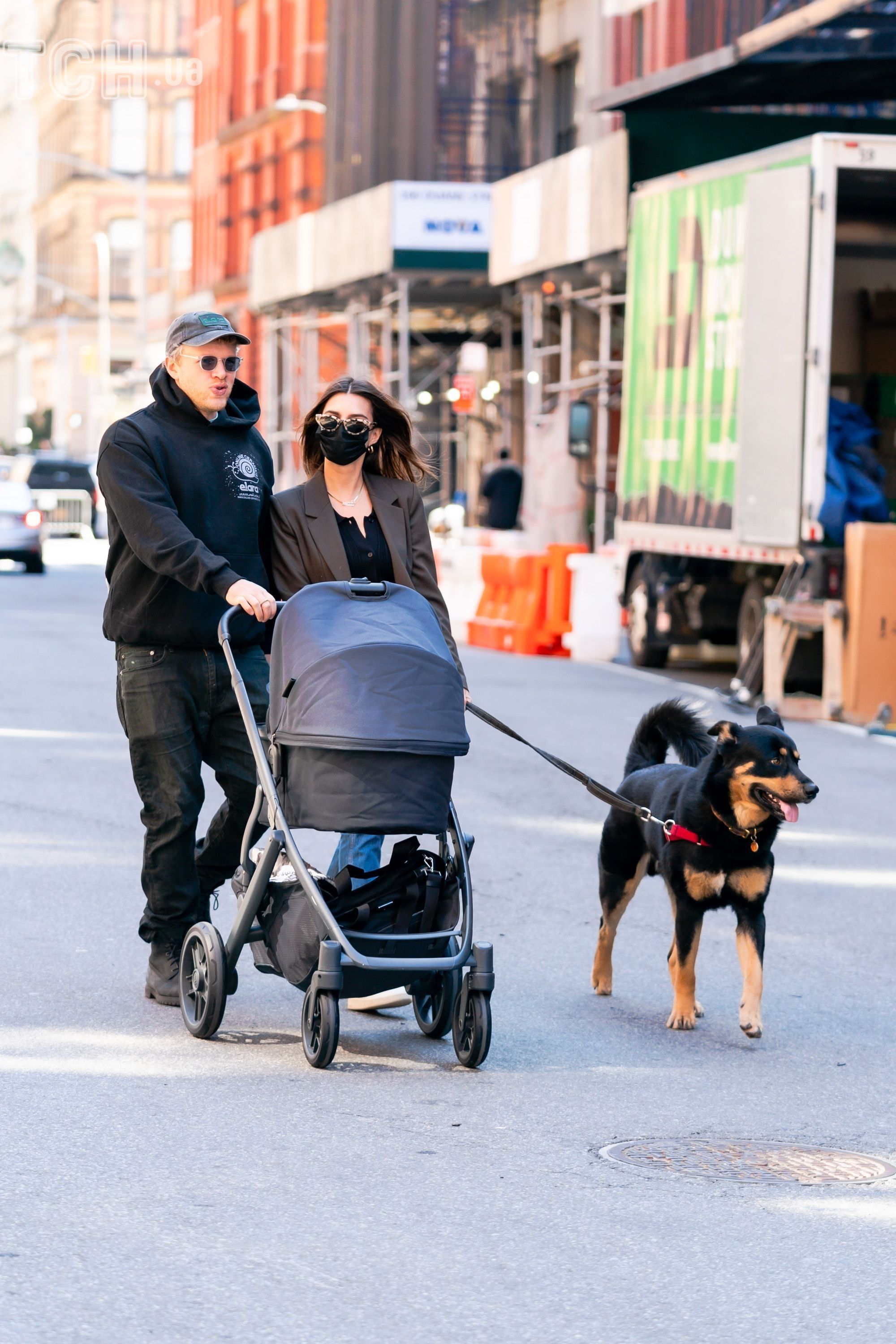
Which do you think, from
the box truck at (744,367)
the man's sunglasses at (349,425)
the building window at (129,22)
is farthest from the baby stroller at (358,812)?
the building window at (129,22)

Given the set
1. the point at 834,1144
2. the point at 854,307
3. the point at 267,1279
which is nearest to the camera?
the point at 267,1279

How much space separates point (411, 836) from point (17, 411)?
119 metres

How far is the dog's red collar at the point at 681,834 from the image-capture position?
22.9 feet

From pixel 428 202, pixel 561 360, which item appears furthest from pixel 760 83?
pixel 428 202

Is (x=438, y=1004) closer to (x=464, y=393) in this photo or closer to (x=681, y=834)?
(x=681, y=834)

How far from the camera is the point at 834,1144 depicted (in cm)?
591

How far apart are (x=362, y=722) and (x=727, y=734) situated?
1344 millimetres

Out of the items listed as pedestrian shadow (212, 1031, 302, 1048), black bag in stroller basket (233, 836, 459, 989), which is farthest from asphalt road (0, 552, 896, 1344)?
black bag in stroller basket (233, 836, 459, 989)

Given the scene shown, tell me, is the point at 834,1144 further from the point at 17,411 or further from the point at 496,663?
the point at 17,411

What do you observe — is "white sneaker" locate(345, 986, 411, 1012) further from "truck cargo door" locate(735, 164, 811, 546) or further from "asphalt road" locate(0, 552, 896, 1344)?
"truck cargo door" locate(735, 164, 811, 546)

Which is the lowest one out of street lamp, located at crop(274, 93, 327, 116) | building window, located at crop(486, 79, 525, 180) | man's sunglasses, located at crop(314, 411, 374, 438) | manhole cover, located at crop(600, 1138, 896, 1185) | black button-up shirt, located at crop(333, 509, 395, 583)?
manhole cover, located at crop(600, 1138, 896, 1185)

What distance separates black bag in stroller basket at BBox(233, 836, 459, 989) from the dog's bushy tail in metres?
1.28

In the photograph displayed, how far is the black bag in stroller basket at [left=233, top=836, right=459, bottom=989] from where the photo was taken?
6414 millimetres

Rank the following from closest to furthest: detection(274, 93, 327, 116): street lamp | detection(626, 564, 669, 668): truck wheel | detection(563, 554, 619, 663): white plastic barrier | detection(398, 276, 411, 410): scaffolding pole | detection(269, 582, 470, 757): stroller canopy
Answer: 1. detection(269, 582, 470, 757): stroller canopy
2. detection(626, 564, 669, 668): truck wheel
3. detection(563, 554, 619, 663): white plastic barrier
4. detection(398, 276, 411, 410): scaffolding pole
5. detection(274, 93, 327, 116): street lamp
